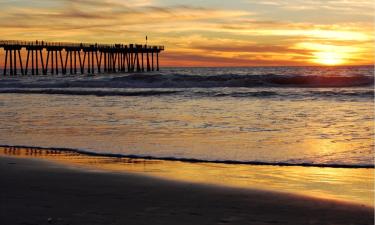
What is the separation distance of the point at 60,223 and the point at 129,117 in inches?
488

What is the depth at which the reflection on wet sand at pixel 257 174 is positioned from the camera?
7.18 meters

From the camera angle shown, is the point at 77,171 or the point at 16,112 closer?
the point at 77,171

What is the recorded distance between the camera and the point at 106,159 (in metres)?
9.93

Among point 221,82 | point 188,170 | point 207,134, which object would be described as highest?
point 188,170

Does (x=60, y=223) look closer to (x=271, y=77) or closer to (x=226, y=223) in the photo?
(x=226, y=223)

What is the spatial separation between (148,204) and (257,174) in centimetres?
245

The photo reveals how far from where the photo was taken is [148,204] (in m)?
6.34

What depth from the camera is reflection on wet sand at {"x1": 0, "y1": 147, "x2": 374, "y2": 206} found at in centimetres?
718

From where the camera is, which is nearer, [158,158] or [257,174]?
[257,174]

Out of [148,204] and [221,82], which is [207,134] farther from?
[221,82]

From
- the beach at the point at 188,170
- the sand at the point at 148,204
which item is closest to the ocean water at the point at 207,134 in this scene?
the beach at the point at 188,170

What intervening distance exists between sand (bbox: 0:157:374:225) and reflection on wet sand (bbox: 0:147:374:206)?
1.41ft

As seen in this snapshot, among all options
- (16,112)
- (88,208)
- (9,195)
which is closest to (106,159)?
(9,195)

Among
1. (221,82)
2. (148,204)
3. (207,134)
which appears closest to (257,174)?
(148,204)
